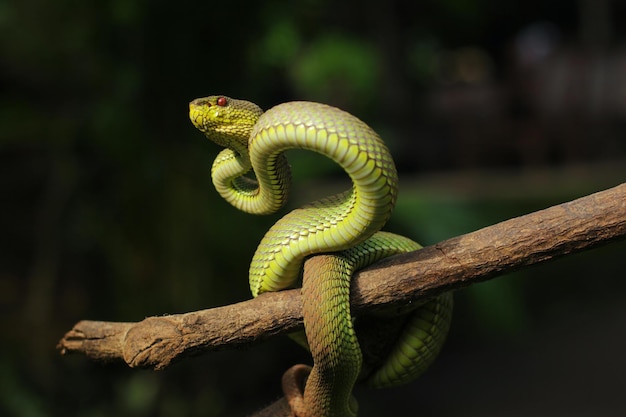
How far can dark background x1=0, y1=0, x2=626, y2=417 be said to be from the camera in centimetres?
354

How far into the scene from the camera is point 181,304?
11.8ft

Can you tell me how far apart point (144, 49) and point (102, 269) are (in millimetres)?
1639

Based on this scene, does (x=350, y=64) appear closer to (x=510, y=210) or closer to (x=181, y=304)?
(x=510, y=210)

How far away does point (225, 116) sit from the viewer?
1.05m

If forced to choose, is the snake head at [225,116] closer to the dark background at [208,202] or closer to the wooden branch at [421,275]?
the wooden branch at [421,275]

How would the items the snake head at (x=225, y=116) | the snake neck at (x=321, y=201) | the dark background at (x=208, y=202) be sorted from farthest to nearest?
the dark background at (x=208, y=202) → the snake head at (x=225, y=116) → the snake neck at (x=321, y=201)

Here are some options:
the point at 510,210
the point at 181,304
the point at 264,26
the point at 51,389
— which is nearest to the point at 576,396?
the point at 510,210

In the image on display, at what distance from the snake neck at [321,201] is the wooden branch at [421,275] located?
0.23 ft

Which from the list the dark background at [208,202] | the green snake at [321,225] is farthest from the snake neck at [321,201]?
the dark background at [208,202]

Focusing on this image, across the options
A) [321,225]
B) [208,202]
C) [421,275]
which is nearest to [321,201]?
[321,225]

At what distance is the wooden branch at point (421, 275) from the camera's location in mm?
1009

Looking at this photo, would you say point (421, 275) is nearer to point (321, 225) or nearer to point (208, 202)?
point (321, 225)

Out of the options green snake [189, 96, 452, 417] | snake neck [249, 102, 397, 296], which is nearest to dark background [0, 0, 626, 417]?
green snake [189, 96, 452, 417]

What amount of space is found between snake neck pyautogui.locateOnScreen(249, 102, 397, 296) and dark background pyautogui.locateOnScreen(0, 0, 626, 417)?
237 cm
